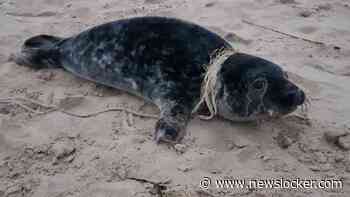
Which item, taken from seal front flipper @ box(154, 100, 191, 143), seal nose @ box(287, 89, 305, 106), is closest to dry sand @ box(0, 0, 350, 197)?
seal front flipper @ box(154, 100, 191, 143)

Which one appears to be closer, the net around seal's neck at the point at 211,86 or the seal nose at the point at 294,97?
the seal nose at the point at 294,97

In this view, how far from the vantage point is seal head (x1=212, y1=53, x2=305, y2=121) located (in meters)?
2.22

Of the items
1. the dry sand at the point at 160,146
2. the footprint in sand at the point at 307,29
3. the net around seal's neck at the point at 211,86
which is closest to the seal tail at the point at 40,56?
the dry sand at the point at 160,146

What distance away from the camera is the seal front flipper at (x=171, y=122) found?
2.25 meters

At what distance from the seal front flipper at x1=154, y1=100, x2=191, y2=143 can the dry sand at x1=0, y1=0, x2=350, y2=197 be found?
51mm

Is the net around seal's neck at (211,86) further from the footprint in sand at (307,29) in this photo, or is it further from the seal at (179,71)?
the footprint in sand at (307,29)

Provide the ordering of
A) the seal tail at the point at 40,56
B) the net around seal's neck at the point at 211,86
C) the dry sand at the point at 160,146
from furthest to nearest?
the seal tail at the point at 40,56
the net around seal's neck at the point at 211,86
the dry sand at the point at 160,146

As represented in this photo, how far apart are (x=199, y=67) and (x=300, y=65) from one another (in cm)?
98

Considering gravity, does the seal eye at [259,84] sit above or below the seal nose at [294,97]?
above

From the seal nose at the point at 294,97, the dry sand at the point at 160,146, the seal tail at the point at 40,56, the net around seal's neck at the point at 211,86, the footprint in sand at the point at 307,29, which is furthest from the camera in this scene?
the footprint in sand at the point at 307,29

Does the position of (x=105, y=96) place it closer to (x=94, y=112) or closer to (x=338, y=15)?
(x=94, y=112)

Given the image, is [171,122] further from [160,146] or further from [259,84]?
[259,84]

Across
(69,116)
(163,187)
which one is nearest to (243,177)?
(163,187)

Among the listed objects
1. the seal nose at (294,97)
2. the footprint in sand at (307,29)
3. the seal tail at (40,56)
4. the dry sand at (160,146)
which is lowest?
the dry sand at (160,146)
